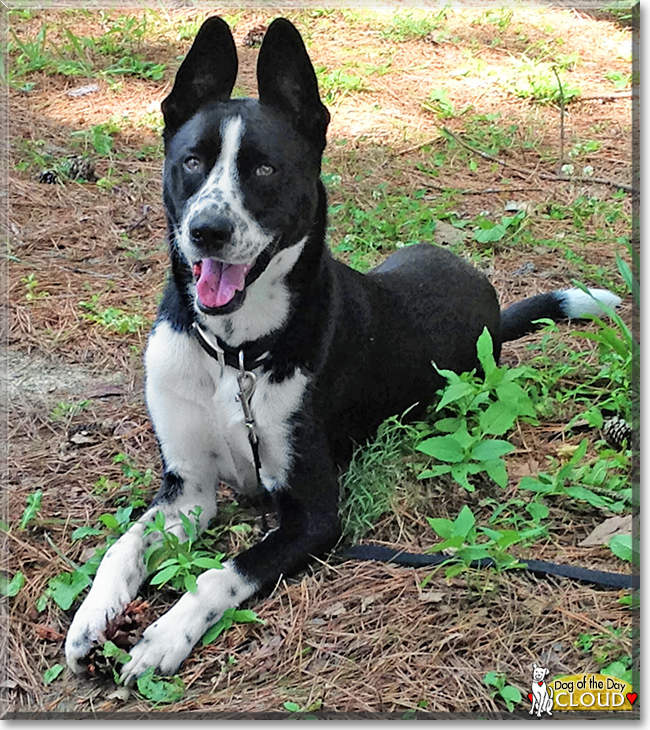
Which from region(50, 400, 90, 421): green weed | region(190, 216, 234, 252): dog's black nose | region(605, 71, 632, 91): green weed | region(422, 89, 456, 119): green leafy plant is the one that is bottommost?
region(50, 400, 90, 421): green weed

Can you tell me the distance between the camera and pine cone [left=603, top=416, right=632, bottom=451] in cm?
325

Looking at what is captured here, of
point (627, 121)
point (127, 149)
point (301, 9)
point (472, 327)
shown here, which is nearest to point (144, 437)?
point (472, 327)

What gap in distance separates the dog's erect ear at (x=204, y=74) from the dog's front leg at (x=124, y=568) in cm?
120

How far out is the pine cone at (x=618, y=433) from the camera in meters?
3.25

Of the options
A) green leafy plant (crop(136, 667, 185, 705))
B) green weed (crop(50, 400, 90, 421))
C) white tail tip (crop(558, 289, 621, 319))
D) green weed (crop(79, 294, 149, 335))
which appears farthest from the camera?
green weed (crop(79, 294, 149, 335))

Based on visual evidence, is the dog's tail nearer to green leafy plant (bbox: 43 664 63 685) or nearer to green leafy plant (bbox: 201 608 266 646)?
green leafy plant (bbox: 201 608 266 646)

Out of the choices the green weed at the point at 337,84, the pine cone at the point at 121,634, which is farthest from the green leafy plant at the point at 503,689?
the green weed at the point at 337,84

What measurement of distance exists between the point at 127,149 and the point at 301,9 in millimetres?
1549

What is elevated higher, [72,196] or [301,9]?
[301,9]

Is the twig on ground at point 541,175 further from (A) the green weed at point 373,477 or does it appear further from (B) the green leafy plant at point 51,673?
(B) the green leafy plant at point 51,673

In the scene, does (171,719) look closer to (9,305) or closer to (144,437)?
(144,437)

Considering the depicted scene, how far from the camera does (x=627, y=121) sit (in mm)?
6016

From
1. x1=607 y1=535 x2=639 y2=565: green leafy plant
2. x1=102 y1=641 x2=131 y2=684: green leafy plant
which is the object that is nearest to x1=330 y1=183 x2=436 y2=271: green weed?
x1=607 y1=535 x2=639 y2=565: green leafy plant

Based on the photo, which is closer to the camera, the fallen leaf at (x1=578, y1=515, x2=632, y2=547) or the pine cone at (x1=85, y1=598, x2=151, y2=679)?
the pine cone at (x1=85, y1=598, x2=151, y2=679)
